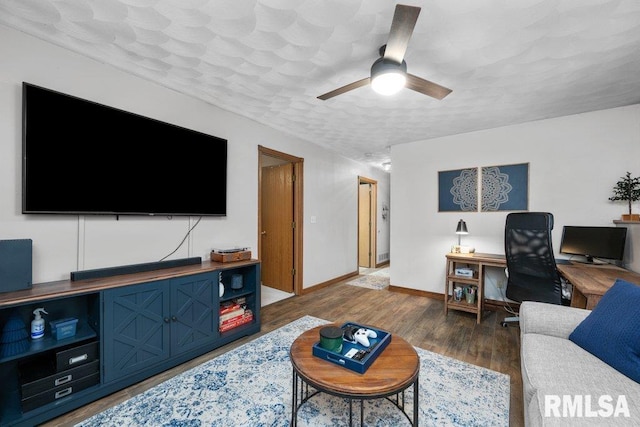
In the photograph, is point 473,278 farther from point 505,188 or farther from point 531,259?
point 505,188

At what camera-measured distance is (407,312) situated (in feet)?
11.1

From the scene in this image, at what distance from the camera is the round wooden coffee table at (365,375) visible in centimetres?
116

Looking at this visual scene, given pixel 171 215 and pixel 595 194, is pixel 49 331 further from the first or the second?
pixel 595 194

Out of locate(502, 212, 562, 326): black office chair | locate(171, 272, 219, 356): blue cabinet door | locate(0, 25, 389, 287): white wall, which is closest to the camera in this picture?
locate(0, 25, 389, 287): white wall

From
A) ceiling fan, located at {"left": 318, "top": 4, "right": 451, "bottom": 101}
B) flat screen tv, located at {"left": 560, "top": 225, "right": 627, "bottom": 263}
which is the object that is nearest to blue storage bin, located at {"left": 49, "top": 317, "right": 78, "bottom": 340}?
ceiling fan, located at {"left": 318, "top": 4, "right": 451, "bottom": 101}

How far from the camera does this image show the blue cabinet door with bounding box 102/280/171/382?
1.78 m

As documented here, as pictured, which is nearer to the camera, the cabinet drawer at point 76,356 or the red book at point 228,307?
the cabinet drawer at point 76,356

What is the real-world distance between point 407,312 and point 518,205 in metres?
1.98

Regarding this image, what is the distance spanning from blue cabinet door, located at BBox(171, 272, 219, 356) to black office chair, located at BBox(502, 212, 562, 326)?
297 centimetres

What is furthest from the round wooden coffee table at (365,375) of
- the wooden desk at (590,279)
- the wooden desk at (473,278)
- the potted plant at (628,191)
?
the potted plant at (628,191)

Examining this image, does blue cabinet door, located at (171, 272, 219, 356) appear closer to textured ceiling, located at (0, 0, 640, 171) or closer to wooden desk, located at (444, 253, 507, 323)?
textured ceiling, located at (0, 0, 640, 171)

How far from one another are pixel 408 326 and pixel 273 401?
5.87 feet

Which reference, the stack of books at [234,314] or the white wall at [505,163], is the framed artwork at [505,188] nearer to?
the white wall at [505,163]

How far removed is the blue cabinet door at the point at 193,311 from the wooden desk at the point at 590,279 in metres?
2.93
